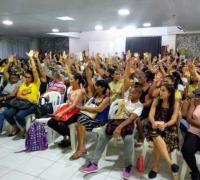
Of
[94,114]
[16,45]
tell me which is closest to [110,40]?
[16,45]

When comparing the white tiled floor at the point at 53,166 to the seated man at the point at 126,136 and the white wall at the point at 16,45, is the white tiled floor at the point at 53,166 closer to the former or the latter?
the seated man at the point at 126,136

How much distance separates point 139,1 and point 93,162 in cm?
269

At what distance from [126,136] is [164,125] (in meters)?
0.40

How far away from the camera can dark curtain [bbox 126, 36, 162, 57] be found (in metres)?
A: 10.8

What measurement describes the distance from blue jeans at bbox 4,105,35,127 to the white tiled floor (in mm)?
372

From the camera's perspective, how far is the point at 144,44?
437 inches

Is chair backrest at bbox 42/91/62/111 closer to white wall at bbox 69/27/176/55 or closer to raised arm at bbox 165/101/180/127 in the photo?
raised arm at bbox 165/101/180/127

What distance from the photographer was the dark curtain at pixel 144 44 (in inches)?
424

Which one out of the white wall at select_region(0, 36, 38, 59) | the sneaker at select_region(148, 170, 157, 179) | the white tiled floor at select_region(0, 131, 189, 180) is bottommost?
the white tiled floor at select_region(0, 131, 189, 180)

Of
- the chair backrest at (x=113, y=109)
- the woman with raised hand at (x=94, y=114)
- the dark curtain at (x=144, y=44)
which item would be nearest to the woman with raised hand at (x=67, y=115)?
the woman with raised hand at (x=94, y=114)

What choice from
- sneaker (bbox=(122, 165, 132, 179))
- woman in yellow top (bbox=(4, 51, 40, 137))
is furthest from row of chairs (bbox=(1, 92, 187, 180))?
sneaker (bbox=(122, 165, 132, 179))

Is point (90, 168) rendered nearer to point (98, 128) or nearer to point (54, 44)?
point (98, 128)

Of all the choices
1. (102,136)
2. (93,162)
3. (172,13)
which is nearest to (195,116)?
(102,136)

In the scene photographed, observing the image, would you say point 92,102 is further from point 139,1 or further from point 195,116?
point 139,1
